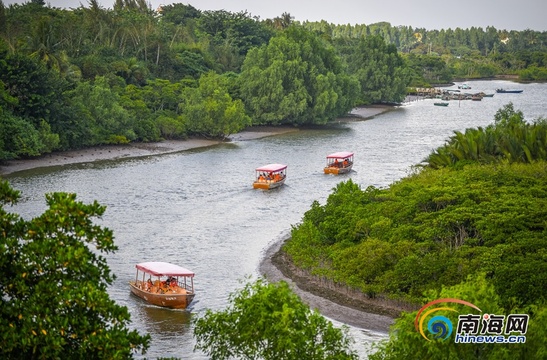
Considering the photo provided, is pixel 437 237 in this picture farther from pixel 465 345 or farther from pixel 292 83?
pixel 292 83

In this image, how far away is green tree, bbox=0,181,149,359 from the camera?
19.7 metres

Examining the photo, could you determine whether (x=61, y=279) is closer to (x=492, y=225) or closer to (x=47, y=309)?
(x=47, y=309)

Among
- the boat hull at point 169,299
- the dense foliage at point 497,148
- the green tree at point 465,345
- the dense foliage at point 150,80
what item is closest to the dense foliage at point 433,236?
the boat hull at point 169,299

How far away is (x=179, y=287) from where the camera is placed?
41969 mm

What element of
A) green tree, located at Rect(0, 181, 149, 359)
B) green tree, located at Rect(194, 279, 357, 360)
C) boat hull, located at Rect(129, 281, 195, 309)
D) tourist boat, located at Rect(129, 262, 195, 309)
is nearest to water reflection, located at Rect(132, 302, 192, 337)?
boat hull, located at Rect(129, 281, 195, 309)

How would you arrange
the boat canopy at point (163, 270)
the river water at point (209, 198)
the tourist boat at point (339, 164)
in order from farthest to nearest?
1. the tourist boat at point (339, 164)
2. the river water at point (209, 198)
3. the boat canopy at point (163, 270)

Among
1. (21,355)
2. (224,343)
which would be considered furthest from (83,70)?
(21,355)

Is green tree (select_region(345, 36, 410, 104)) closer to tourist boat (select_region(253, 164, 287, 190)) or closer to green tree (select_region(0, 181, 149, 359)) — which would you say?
tourist boat (select_region(253, 164, 287, 190))

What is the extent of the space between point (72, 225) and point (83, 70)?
84.7 meters

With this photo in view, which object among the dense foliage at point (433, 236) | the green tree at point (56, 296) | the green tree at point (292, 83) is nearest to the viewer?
the green tree at point (56, 296)

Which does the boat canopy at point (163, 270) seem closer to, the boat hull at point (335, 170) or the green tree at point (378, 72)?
the boat hull at point (335, 170)

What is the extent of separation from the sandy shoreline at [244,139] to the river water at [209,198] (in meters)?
1.10

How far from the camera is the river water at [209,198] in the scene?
42.7m

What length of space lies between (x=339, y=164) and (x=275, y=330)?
57.4m
